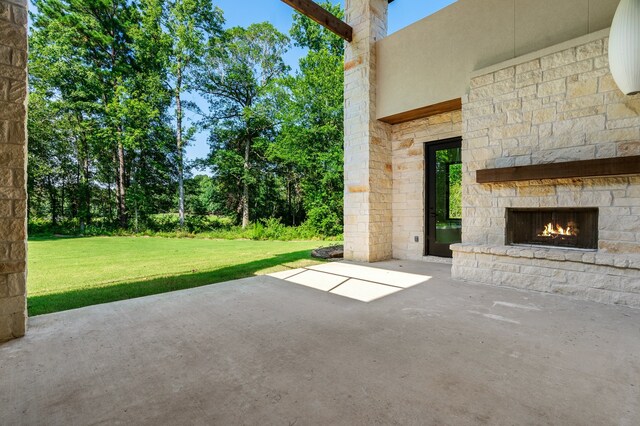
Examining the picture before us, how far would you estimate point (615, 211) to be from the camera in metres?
2.81

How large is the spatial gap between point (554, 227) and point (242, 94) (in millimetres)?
14373

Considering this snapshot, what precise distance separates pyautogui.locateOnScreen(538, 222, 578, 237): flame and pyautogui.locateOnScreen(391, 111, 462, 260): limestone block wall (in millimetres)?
1958

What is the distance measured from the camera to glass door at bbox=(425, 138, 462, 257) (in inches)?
195

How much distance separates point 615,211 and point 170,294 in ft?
15.0

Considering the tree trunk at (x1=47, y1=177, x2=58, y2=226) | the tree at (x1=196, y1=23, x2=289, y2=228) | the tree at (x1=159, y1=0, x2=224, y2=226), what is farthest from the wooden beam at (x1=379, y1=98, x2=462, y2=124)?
the tree trunk at (x1=47, y1=177, x2=58, y2=226)

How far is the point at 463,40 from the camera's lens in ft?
13.1

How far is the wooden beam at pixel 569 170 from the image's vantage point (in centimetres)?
264

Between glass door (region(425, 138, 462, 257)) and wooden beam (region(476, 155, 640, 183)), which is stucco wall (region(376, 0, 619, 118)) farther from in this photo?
wooden beam (region(476, 155, 640, 183))

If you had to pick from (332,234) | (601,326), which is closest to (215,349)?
(601,326)

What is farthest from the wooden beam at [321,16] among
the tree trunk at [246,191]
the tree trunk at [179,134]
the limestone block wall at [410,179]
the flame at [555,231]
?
the tree trunk at [179,134]

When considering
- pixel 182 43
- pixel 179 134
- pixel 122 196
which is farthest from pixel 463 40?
pixel 122 196

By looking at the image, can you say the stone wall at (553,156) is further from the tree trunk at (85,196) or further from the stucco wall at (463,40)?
the tree trunk at (85,196)

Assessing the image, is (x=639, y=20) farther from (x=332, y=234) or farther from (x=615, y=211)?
(x=332, y=234)

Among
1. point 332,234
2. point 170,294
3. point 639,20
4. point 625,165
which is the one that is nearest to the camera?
point 639,20
